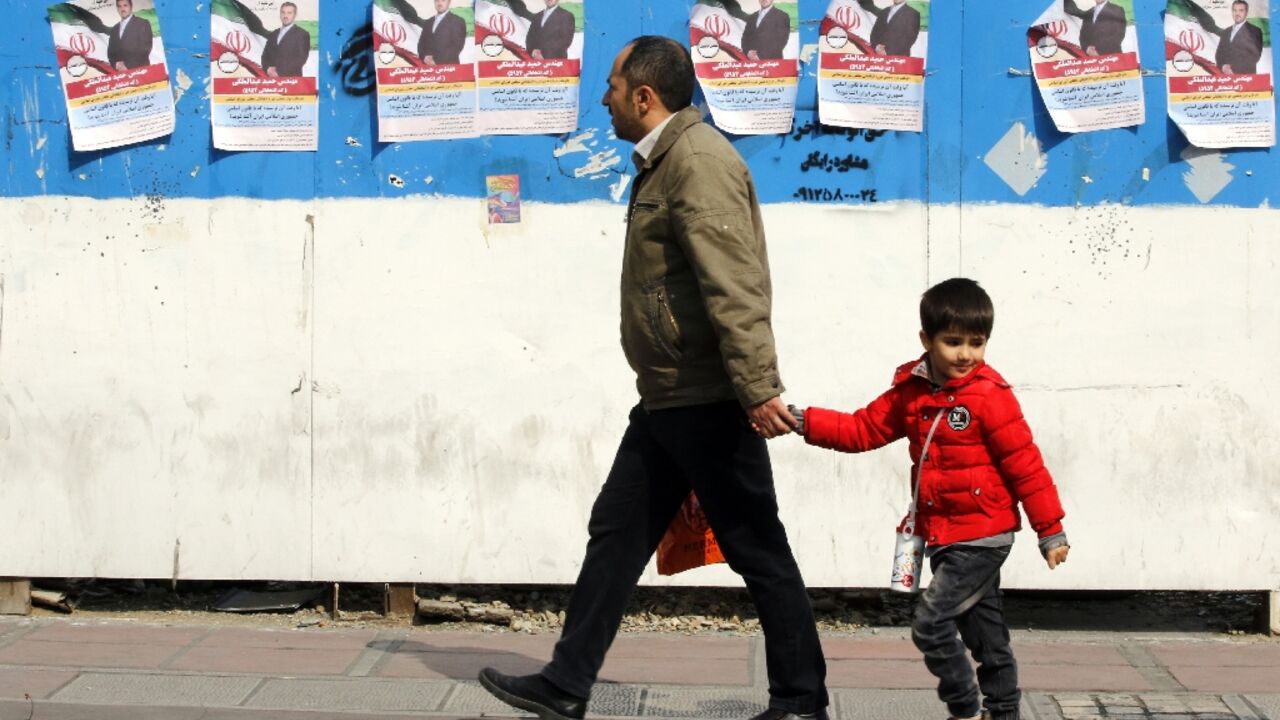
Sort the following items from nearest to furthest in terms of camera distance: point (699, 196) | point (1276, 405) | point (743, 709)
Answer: point (699, 196) → point (743, 709) → point (1276, 405)

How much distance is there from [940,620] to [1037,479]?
0.44 metres

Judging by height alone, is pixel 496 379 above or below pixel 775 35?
below

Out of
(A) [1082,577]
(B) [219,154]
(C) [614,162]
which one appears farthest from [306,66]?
(A) [1082,577]

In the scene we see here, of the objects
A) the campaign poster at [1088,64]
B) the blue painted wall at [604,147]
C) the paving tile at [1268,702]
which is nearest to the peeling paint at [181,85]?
the blue painted wall at [604,147]

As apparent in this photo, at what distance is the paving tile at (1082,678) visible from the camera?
500cm

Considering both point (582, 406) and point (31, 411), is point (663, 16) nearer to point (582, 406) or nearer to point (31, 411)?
point (582, 406)

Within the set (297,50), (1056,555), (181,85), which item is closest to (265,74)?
(297,50)

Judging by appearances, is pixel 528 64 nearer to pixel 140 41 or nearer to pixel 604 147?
pixel 604 147

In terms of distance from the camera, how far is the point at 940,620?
4258 mm

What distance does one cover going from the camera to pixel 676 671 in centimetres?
520

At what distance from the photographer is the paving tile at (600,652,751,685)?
201 inches

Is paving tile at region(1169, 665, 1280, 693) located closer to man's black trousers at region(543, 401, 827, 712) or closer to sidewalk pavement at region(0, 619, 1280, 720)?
sidewalk pavement at region(0, 619, 1280, 720)

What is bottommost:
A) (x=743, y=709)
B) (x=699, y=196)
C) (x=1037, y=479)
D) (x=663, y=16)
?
(x=743, y=709)

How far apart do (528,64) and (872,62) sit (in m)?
1.13
